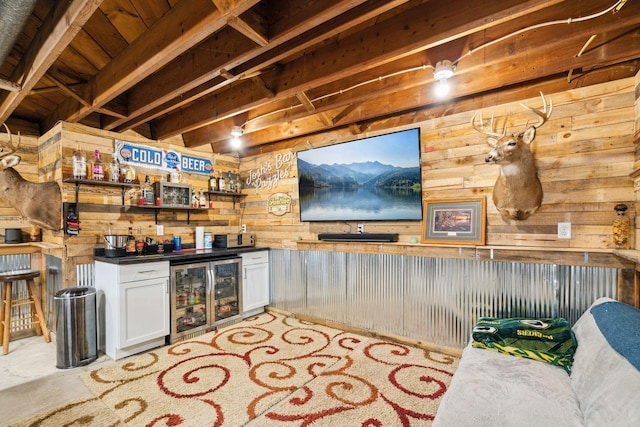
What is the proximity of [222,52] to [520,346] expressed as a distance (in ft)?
9.27

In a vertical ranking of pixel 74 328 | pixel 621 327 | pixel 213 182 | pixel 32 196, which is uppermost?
pixel 213 182

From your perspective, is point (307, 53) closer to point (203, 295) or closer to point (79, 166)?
point (79, 166)

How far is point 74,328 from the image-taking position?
9.16 feet

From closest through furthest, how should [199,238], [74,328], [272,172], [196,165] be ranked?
[74,328] → [199,238] → [196,165] → [272,172]

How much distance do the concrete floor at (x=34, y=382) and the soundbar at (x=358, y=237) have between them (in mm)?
2466

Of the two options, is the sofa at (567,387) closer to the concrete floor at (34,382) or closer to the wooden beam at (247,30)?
the wooden beam at (247,30)

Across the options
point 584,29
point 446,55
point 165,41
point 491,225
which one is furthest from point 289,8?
point 491,225

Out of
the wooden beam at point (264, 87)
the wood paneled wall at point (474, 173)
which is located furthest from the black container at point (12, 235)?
the wooden beam at point (264, 87)

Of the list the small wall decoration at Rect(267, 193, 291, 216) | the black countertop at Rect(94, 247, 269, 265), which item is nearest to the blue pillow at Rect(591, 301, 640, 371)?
the small wall decoration at Rect(267, 193, 291, 216)

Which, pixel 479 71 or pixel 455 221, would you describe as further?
pixel 455 221

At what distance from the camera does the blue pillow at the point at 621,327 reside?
1.31m

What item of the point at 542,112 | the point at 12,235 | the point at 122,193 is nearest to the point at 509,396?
the point at 542,112

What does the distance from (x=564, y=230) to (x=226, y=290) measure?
3559 millimetres

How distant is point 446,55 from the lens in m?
2.19
